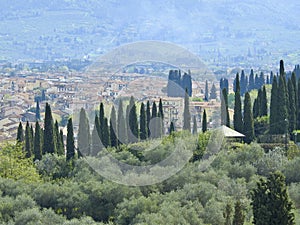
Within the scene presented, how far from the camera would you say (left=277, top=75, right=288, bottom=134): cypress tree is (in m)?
28.3

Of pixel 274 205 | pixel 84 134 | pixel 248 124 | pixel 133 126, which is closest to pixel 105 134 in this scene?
pixel 84 134

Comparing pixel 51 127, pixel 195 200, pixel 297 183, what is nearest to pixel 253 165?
pixel 297 183

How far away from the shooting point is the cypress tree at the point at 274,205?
13930mm

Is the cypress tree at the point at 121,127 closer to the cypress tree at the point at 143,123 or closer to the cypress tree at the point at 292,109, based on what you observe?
the cypress tree at the point at 143,123

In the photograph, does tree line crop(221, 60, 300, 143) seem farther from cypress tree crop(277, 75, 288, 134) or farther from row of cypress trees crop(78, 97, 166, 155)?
row of cypress trees crop(78, 97, 166, 155)

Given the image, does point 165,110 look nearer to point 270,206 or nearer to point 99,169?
point 99,169

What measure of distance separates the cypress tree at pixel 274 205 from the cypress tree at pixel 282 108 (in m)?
14.2

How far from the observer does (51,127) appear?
2944cm

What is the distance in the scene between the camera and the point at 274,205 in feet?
46.0

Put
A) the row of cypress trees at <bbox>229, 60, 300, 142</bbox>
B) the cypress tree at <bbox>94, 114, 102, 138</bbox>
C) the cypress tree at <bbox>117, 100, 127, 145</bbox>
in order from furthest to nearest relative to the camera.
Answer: the cypress tree at <bbox>94, 114, 102, 138</bbox> < the cypress tree at <bbox>117, 100, 127, 145</bbox> < the row of cypress trees at <bbox>229, 60, 300, 142</bbox>

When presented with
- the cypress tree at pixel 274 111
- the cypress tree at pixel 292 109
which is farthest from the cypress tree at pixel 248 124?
the cypress tree at pixel 292 109

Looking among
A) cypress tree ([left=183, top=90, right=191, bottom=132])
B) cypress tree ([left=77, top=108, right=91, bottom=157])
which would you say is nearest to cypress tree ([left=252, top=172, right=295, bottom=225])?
cypress tree ([left=77, top=108, right=91, bottom=157])

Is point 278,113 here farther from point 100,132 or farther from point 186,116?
point 100,132

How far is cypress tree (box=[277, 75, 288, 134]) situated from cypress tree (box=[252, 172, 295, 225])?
1423cm
